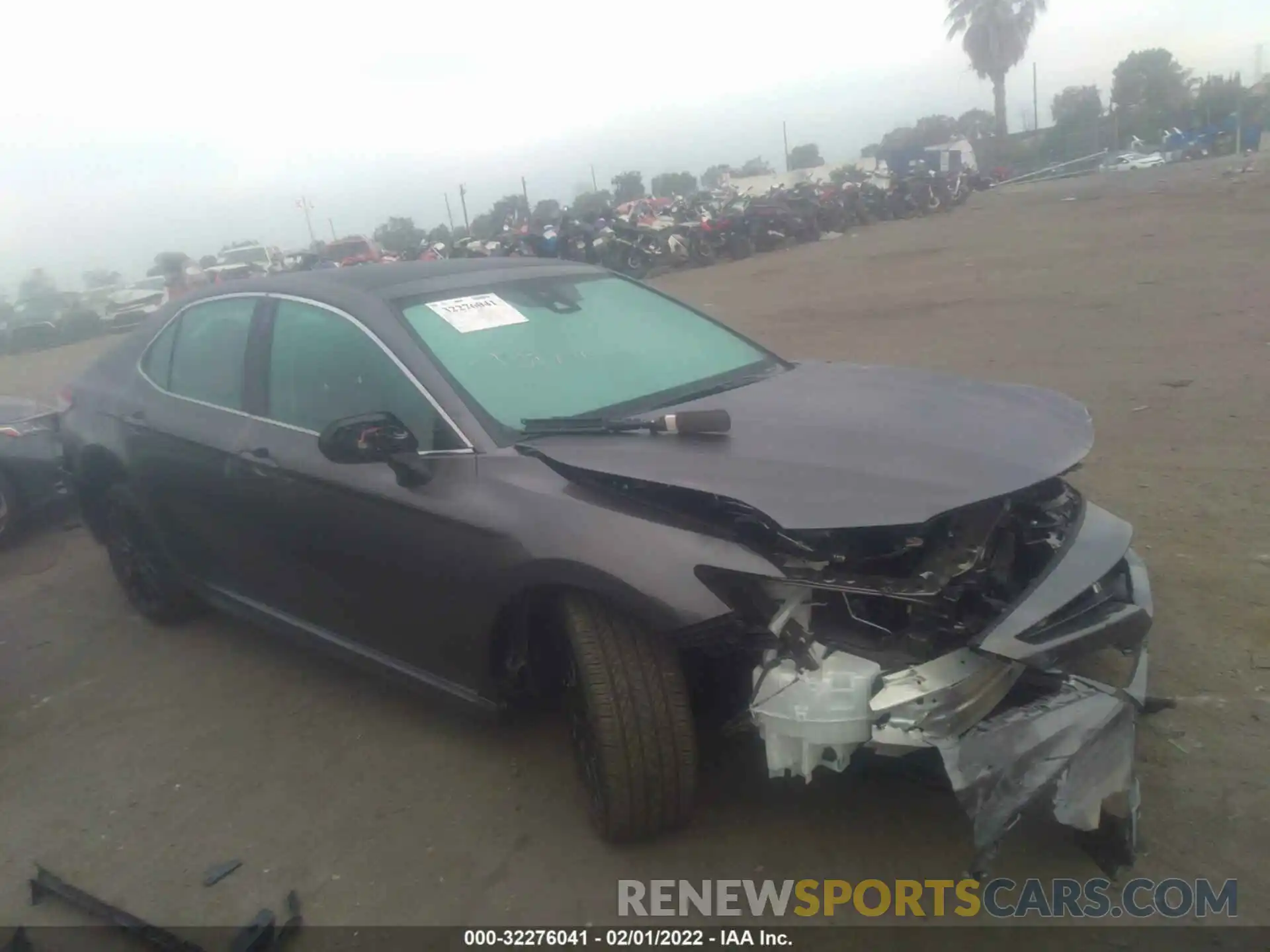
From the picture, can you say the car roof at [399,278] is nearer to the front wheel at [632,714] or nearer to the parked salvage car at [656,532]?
the parked salvage car at [656,532]

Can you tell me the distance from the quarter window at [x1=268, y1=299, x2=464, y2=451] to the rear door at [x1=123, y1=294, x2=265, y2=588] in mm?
208

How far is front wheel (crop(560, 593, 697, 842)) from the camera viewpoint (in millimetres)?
2648

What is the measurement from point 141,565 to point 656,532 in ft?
10.5

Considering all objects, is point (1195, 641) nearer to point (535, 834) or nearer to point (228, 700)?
point (535, 834)

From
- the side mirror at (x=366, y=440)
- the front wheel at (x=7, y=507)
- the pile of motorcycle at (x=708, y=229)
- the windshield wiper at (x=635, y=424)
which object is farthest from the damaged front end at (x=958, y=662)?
the pile of motorcycle at (x=708, y=229)

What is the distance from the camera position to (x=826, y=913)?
255 centimetres

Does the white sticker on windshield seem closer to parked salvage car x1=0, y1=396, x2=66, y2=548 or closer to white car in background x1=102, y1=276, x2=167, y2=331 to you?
parked salvage car x1=0, y1=396, x2=66, y2=548

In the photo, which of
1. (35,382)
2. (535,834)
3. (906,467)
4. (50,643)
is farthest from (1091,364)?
(35,382)

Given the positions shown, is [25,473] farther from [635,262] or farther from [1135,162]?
[1135,162]

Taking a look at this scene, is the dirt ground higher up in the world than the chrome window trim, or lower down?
lower down

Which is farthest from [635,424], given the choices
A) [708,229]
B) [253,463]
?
[708,229]

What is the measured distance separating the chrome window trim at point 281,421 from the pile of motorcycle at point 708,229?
45.5 ft

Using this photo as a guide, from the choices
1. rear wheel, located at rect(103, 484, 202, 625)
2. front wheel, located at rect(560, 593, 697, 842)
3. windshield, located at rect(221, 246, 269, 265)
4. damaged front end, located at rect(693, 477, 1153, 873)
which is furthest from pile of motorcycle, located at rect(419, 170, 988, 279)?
damaged front end, located at rect(693, 477, 1153, 873)

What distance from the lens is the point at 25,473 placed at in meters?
6.38
